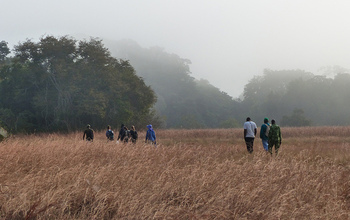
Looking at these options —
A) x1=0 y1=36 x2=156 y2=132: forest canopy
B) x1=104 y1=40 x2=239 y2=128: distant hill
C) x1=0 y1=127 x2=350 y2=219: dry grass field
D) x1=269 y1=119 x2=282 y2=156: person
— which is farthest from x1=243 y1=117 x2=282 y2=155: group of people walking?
x1=104 y1=40 x2=239 y2=128: distant hill

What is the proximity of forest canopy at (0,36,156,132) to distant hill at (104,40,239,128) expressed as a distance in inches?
843

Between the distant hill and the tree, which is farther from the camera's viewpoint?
the distant hill

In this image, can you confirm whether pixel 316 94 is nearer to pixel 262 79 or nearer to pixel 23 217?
pixel 262 79

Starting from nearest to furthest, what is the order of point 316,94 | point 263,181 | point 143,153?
point 263,181, point 143,153, point 316,94

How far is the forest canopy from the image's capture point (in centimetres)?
3444

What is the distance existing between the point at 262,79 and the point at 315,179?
322 feet

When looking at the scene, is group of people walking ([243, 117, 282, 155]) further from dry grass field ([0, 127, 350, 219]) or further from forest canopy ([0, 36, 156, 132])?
forest canopy ([0, 36, 156, 132])

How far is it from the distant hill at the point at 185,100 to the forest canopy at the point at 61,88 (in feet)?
70.2

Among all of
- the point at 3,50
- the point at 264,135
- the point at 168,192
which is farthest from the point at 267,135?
the point at 3,50

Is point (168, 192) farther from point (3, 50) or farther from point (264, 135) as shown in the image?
point (3, 50)

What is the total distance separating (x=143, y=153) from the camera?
29.7 ft

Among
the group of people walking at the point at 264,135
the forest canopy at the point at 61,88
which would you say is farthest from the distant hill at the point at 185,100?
the group of people walking at the point at 264,135

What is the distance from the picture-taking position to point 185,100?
8738cm

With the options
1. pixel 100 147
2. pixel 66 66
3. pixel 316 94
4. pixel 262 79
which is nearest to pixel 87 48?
pixel 66 66
